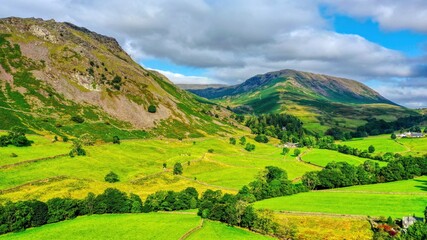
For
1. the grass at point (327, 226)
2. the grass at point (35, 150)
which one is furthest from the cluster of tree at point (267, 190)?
A: the grass at point (35, 150)

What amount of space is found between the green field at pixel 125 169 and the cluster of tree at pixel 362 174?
22851 millimetres

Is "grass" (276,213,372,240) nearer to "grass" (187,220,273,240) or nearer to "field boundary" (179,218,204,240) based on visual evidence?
"grass" (187,220,273,240)

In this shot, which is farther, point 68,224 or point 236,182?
point 236,182

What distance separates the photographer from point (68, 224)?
86.5 m

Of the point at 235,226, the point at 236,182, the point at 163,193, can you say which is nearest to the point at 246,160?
the point at 236,182

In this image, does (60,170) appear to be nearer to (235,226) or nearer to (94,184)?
(94,184)

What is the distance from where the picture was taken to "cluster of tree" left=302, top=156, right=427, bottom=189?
417 feet

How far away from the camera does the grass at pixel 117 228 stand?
77.4 m

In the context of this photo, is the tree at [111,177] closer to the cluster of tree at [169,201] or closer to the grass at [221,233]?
the cluster of tree at [169,201]

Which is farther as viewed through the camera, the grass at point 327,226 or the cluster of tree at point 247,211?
the cluster of tree at point 247,211

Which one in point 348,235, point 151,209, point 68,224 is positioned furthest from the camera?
point 151,209

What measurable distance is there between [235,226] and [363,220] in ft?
101

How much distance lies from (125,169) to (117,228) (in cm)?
6589

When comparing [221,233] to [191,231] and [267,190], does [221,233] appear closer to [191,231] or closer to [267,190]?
[191,231]
